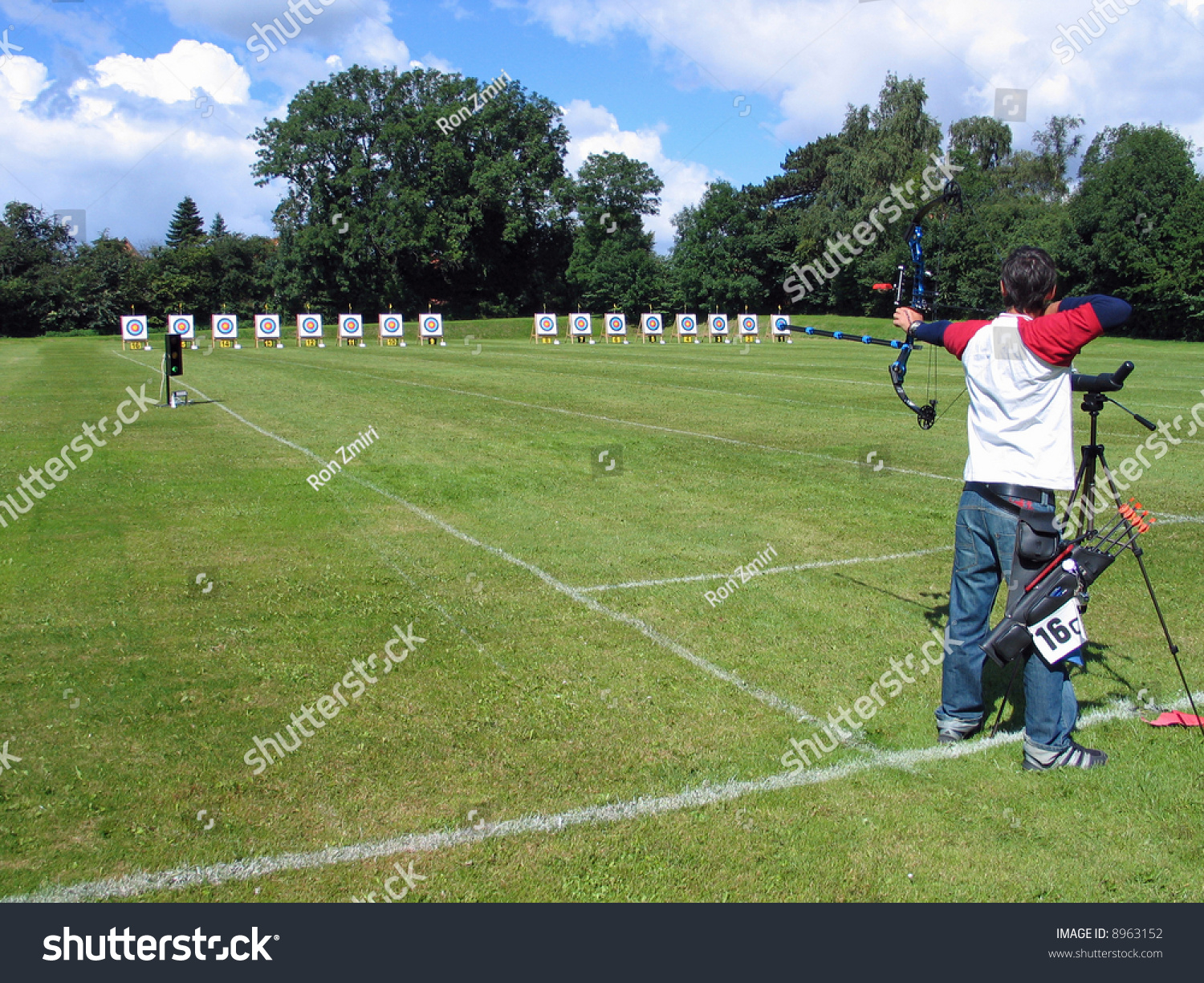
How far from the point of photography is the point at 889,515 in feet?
33.8

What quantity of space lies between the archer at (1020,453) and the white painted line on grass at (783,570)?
318 centimetres

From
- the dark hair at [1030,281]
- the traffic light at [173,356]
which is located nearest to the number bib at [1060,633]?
the dark hair at [1030,281]

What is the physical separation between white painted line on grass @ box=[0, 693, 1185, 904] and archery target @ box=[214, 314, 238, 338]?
52.1 metres

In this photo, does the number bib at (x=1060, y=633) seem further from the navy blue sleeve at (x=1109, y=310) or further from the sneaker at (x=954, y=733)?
the navy blue sleeve at (x=1109, y=310)

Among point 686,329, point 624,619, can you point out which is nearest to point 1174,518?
point 624,619

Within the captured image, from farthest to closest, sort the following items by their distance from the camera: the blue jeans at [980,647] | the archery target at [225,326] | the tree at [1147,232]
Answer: the tree at [1147,232], the archery target at [225,326], the blue jeans at [980,647]

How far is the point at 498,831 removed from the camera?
4191mm

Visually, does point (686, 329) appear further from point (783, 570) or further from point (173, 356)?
point (783, 570)

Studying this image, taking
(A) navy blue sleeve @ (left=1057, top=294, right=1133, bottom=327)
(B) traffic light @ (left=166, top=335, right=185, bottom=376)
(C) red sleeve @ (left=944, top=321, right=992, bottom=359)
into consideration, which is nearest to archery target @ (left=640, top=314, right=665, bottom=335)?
(B) traffic light @ (left=166, top=335, right=185, bottom=376)

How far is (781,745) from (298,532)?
20.6 feet

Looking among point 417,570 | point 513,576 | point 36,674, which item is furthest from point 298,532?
point 36,674

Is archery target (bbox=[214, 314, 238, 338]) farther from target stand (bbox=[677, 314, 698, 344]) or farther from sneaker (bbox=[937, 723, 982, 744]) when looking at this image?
sneaker (bbox=[937, 723, 982, 744])

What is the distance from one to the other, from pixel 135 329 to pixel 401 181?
3076cm

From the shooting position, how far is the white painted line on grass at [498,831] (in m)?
3.80
